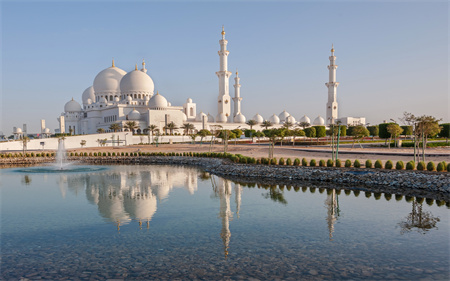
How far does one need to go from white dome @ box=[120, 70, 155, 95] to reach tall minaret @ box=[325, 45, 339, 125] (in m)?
49.5

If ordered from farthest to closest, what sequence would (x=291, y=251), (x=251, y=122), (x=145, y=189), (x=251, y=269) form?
(x=251, y=122) < (x=145, y=189) < (x=291, y=251) < (x=251, y=269)

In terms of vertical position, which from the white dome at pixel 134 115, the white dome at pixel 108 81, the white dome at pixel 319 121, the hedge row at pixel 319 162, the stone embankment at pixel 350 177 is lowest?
the stone embankment at pixel 350 177

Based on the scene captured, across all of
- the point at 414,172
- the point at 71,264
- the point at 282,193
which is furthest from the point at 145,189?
the point at 414,172

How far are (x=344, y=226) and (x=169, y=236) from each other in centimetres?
617

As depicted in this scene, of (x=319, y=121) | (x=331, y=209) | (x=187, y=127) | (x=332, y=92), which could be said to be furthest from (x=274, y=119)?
(x=331, y=209)

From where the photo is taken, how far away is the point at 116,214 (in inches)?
530

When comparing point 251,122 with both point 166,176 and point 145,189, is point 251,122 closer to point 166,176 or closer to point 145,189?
point 166,176

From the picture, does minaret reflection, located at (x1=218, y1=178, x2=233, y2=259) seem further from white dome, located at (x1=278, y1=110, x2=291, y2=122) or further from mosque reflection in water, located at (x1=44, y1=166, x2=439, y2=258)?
white dome, located at (x1=278, y1=110, x2=291, y2=122)

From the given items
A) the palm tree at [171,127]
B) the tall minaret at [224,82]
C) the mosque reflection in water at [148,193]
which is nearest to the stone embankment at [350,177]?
the mosque reflection in water at [148,193]

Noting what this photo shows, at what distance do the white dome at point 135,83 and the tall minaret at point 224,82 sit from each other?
719 inches

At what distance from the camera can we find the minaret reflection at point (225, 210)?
1028cm

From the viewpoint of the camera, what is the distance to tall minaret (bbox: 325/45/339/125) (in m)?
88.3

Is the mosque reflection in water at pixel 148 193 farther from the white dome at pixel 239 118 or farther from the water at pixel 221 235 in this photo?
the white dome at pixel 239 118

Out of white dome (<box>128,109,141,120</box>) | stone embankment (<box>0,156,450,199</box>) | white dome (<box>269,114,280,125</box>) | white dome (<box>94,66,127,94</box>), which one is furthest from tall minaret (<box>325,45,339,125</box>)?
stone embankment (<box>0,156,450,199</box>)
